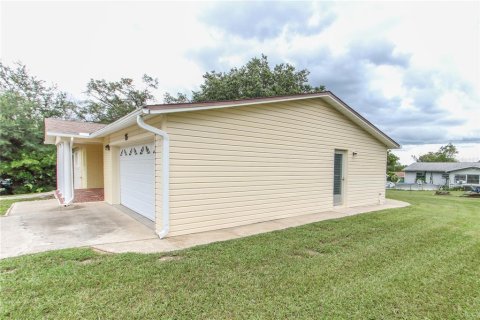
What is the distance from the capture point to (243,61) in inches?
867

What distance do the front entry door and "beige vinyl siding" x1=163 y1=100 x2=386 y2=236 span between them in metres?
0.22

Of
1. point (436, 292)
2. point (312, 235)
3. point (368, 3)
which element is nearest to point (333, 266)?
point (436, 292)

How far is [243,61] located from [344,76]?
517 inches

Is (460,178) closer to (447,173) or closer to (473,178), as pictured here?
(473,178)

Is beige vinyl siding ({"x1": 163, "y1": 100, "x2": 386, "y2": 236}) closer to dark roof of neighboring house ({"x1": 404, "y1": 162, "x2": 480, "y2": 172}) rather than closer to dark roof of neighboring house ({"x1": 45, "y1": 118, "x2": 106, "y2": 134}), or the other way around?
dark roof of neighboring house ({"x1": 45, "y1": 118, "x2": 106, "y2": 134})

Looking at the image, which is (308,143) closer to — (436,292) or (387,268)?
(387,268)

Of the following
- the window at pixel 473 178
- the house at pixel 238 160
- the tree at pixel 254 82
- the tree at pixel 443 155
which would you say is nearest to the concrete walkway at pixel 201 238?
the house at pixel 238 160

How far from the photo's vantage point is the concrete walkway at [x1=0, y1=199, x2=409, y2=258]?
14.4ft

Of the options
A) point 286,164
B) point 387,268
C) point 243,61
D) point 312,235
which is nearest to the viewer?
Answer: point 387,268

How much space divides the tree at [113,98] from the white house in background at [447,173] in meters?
40.1

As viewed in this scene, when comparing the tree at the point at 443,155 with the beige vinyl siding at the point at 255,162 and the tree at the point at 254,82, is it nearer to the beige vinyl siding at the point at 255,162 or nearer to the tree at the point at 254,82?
the tree at the point at 254,82

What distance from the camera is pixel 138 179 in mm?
7145

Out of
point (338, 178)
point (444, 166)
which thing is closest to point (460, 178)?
point (444, 166)

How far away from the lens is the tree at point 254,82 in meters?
20.0
